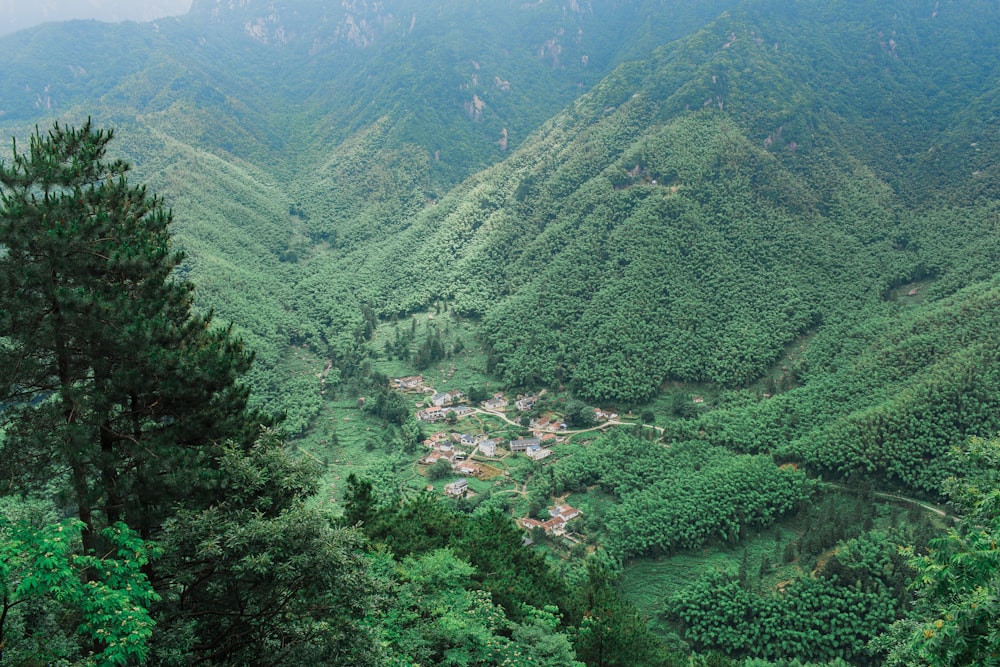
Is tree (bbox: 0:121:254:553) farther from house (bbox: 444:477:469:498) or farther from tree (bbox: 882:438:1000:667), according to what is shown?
house (bbox: 444:477:469:498)

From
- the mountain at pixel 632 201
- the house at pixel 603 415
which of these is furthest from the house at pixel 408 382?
the house at pixel 603 415

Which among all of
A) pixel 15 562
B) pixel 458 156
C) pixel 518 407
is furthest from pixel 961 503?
pixel 458 156

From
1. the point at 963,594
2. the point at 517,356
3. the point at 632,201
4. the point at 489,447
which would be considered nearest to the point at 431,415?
the point at 489,447

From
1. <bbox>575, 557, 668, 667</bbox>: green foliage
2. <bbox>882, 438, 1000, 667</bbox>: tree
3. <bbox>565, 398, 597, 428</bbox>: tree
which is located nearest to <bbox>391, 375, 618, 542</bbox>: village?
<bbox>565, 398, 597, 428</bbox>: tree

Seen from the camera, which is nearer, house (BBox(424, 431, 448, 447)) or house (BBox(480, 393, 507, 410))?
house (BBox(424, 431, 448, 447))

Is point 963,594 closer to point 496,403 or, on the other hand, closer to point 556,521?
point 556,521

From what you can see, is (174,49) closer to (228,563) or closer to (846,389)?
(846,389)
